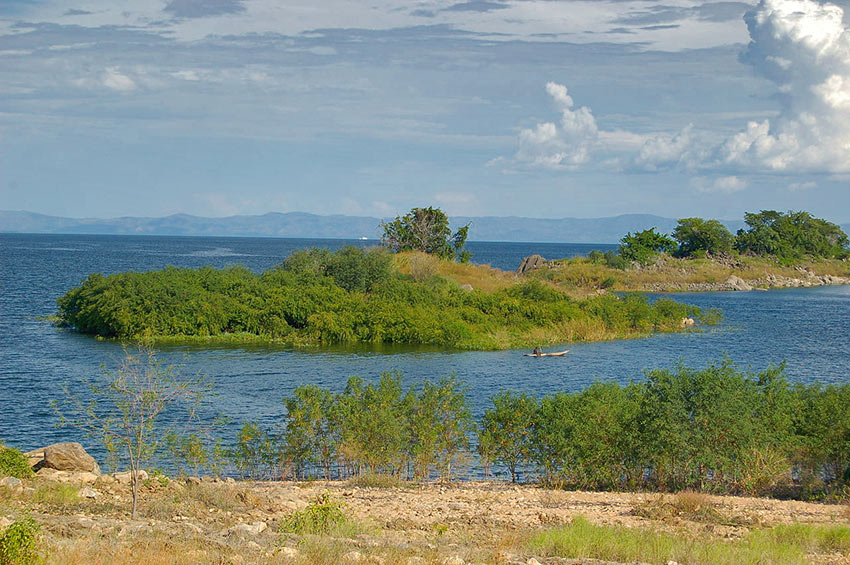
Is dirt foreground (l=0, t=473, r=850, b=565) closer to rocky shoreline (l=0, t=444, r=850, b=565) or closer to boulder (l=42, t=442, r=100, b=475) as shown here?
rocky shoreline (l=0, t=444, r=850, b=565)

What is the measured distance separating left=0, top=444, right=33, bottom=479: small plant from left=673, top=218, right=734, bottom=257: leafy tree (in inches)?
3902

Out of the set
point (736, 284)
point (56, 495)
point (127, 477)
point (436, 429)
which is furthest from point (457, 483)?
point (736, 284)

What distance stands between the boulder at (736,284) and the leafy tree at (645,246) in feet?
29.0

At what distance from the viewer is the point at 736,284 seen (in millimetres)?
94125

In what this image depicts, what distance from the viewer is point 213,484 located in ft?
48.3

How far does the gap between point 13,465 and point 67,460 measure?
129 centimetres

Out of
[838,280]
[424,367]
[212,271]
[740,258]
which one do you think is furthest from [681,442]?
[838,280]

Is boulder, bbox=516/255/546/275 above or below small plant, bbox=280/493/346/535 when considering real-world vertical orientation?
above

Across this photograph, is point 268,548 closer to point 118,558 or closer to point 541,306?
point 118,558

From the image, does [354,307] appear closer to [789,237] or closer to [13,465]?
[13,465]

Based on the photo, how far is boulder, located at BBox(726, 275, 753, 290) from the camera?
307 ft

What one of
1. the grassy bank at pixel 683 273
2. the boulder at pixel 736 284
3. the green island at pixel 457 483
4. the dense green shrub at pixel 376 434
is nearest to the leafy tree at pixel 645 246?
the grassy bank at pixel 683 273

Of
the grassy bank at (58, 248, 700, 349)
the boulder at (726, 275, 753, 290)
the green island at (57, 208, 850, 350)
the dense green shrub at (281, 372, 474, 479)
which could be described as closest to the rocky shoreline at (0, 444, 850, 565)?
the dense green shrub at (281, 372, 474, 479)

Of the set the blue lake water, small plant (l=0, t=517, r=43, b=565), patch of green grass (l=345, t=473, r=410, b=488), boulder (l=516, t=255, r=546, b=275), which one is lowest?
the blue lake water
